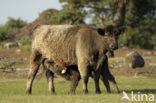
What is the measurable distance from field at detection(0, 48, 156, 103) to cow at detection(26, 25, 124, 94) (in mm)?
1098

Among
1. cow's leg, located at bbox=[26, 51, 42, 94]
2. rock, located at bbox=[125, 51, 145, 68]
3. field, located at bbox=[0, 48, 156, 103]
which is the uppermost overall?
cow's leg, located at bbox=[26, 51, 42, 94]

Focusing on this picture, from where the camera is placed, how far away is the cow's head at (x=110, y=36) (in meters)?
15.9

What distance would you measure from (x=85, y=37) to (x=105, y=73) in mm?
1754

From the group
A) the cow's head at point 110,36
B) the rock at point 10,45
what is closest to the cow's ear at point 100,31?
the cow's head at point 110,36

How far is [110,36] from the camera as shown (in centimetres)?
1603

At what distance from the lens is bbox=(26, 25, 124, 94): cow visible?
15805 mm

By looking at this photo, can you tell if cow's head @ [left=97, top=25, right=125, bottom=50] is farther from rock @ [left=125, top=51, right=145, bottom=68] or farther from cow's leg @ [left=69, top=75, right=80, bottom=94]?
rock @ [left=125, top=51, right=145, bottom=68]

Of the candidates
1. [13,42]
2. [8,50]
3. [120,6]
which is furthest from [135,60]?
[13,42]

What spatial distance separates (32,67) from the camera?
17.3 meters

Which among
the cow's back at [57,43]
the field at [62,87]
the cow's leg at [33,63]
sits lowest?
the field at [62,87]

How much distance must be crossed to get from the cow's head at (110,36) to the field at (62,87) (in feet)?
6.18

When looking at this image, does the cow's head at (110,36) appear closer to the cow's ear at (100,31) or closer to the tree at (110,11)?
the cow's ear at (100,31)

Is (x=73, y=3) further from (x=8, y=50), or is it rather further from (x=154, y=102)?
(x=154, y=102)

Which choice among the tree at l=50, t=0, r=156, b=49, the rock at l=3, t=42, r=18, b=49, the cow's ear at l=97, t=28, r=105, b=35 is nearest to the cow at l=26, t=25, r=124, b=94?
the cow's ear at l=97, t=28, r=105, b=35
